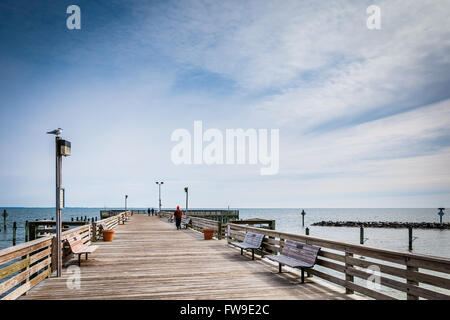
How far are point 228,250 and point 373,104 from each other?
15.0 metres

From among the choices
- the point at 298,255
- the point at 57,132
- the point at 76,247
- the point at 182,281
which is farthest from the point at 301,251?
the point at 57,132

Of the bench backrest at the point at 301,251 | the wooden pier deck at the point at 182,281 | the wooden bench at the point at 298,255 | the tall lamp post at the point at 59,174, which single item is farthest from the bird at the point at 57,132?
the bench backrest at the point at 301,251

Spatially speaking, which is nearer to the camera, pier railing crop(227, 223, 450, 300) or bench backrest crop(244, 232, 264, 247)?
pier railing crop(227, 223, 450, 300)

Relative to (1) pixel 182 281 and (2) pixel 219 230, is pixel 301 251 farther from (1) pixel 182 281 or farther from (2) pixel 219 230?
(2) pixel 219 230

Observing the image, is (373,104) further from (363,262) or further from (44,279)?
(44,279)

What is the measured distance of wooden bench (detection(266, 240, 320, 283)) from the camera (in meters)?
6.70

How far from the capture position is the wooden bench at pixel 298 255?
6.70 meters

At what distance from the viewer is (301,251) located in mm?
7289

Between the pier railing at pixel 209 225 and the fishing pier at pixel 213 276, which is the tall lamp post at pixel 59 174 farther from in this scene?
the pier railing at pixel 209 225

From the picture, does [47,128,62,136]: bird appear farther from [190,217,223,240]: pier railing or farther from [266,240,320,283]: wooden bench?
[190,217,223,240]: pier railing

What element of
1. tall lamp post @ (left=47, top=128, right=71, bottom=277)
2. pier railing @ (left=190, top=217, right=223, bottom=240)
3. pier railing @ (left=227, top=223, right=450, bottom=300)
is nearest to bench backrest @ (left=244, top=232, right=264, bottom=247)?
pier railing @ (left=227, top=223, right=450, bottom=300)

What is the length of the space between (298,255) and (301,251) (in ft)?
0.46
